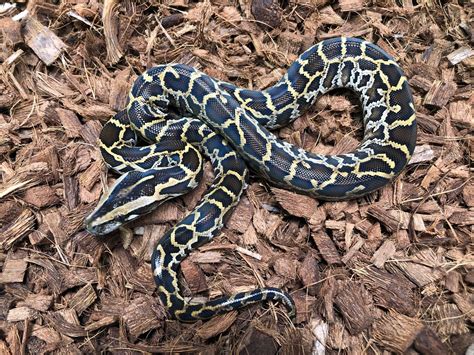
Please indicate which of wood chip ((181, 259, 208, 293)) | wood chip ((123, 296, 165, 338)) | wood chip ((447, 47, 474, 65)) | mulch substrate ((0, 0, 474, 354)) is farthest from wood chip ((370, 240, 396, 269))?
wood chip ((447, 47, 474, 65))

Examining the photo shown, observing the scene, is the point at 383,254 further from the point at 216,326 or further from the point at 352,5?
the point at 352,5

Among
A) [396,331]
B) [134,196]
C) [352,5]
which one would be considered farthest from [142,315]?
[352,5]

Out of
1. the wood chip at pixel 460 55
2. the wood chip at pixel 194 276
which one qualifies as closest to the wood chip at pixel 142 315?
the wood chip at pixel 194 276

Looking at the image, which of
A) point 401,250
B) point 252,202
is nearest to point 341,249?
point 401,250

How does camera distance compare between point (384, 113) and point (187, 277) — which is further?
point (384, 113)

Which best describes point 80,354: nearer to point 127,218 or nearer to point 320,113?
point 127,218

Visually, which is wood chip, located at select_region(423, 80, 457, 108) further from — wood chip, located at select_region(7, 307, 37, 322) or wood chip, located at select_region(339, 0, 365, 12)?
wood chip, located at select_region(7, 307, 37, 322)
